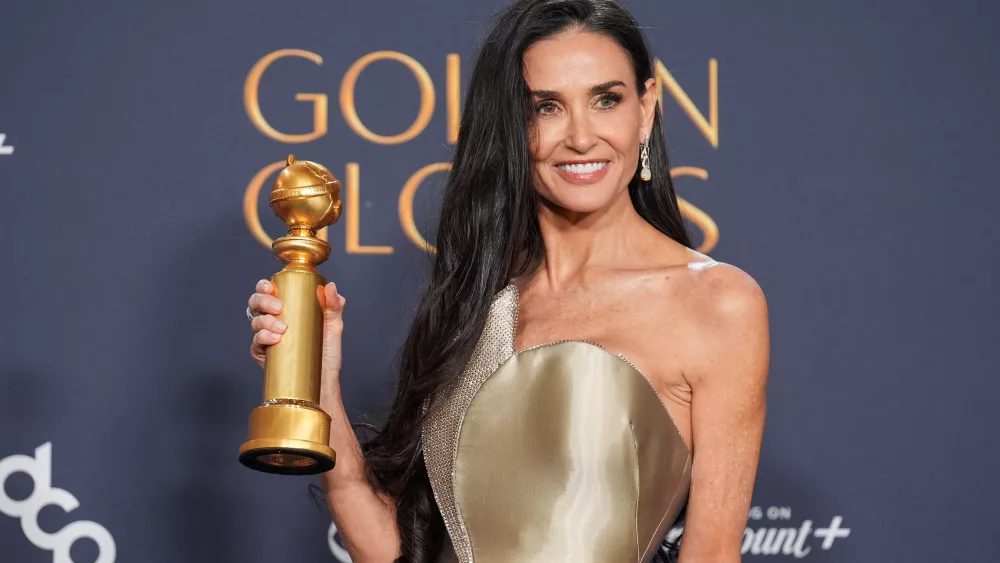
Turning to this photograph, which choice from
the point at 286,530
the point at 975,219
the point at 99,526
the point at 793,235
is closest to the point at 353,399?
the point at 286,530

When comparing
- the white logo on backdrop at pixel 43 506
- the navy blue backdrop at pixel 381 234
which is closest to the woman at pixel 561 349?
the navy blue backdrop at pixel 381 234

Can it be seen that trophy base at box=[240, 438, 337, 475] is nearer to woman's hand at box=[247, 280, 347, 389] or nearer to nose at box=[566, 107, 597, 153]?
woman's hand at box=[247, 280, 347, 389]

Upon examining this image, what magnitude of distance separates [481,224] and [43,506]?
1.23 meters

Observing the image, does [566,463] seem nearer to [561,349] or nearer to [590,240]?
[561,349]

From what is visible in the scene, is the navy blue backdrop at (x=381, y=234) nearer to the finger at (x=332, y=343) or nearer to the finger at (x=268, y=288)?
the finger at (x=332, y=343)

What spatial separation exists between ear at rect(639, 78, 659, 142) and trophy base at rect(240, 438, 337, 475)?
0.66m

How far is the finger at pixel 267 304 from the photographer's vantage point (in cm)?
150

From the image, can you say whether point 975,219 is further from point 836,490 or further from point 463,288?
point 463,288

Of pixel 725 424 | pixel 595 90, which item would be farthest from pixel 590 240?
pixel 725 424

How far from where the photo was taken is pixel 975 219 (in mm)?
2605

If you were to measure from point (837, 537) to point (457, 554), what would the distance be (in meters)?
1.11

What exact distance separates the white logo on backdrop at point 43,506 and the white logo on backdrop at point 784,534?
1259 millimetres

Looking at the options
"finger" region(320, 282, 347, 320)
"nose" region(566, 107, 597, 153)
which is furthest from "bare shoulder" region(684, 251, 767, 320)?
"finger" region(320, 282, 347, 320)

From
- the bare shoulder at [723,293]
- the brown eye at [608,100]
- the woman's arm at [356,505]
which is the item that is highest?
the brown eye at [608,100]
